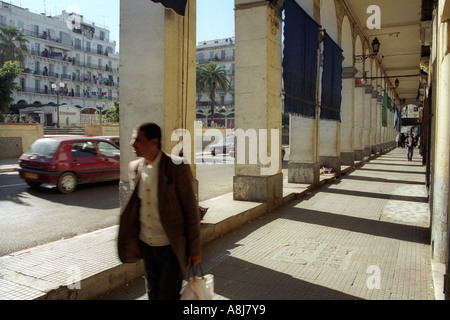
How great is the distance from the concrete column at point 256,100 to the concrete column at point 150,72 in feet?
8.28

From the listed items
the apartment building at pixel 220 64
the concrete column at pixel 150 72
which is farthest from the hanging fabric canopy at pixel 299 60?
the apartment building at pixel 220 64

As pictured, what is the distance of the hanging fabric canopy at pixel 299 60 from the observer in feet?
27.4

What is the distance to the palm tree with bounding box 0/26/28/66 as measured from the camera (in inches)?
1713

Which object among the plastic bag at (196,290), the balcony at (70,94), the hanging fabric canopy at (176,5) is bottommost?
the plastic bag at (196,290)

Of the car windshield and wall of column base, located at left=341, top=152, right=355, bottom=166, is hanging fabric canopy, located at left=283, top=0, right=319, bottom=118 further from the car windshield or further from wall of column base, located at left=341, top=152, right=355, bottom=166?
wall of column base, located at left=341, top=152, right=355, bottom=166

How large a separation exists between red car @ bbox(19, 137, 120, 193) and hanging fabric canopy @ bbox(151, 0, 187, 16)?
20.1 feet

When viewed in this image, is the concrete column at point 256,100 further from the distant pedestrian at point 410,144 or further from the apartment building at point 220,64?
the apartment building at point 220,64

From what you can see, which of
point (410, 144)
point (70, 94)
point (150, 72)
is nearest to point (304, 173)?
point (150, 72)

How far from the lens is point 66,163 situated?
9492 millimetres

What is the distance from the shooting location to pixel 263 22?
730 centimetres

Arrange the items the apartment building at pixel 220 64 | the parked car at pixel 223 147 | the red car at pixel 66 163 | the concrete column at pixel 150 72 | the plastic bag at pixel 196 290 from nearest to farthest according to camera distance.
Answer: the plastic bag at pixel 196 290 → the concrete column at pixel 150 72 → the red car at pixel 66 163 → the parked car at pixel 223 147 → the apartment building at pixel 220 64

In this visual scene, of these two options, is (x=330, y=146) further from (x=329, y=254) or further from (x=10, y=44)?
(x=10, y=44)
